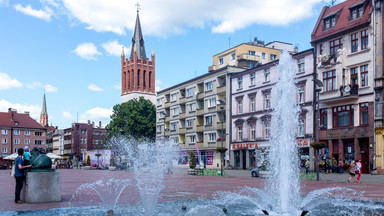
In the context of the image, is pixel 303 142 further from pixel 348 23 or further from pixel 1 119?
pixel 1 119

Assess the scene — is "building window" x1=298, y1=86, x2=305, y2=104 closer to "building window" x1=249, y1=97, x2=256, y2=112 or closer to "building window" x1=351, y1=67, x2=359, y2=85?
"building window" x1=351, y1=67, x2=359, y2=85

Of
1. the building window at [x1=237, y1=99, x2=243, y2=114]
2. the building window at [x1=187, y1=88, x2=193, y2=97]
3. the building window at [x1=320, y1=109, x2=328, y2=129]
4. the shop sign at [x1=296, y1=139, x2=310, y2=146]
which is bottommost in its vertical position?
the shop sign at [x1=296, y1=139, x2=310, y2=146]

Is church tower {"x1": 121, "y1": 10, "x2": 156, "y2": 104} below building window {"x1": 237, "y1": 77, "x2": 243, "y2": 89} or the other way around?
the other way around

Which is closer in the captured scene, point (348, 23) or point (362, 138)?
point (362, 138)

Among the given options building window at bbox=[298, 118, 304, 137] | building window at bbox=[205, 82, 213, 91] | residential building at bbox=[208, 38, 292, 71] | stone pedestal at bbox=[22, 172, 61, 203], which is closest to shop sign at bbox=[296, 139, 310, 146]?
building window at bbox=[298, 118, 304, 137]

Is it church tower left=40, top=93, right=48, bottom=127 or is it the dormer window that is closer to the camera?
the dormer window

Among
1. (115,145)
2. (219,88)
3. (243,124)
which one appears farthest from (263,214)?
(115,145)

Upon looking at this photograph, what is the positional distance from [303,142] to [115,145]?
176 feet

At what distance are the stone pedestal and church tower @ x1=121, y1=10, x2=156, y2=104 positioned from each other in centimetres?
10540

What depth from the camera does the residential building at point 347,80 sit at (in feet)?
130

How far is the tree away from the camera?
88938 mm

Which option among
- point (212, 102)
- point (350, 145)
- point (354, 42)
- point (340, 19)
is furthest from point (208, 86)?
point (350, 145)

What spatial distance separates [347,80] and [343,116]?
12.3 feet

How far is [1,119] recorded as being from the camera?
362 feet
